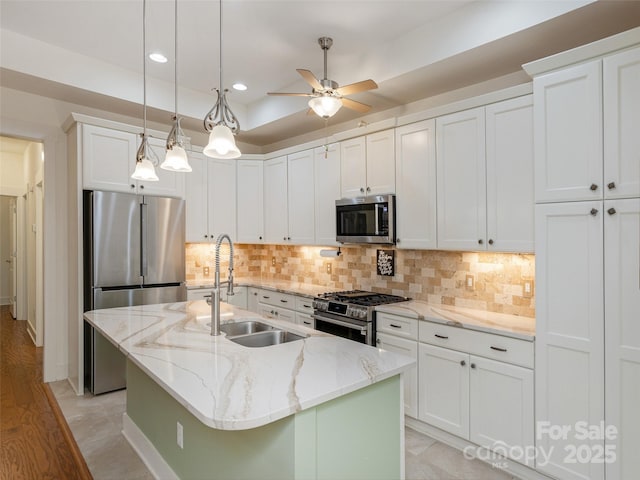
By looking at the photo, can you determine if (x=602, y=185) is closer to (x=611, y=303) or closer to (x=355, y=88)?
(x=611, y=303)

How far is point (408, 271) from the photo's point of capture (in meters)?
3.62

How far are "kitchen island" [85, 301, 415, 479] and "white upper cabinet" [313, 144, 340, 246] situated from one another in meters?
1.83

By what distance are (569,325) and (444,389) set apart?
95cm

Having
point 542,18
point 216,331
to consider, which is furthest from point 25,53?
point 542,18

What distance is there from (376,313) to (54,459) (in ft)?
8.05

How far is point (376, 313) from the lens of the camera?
10.3 ft

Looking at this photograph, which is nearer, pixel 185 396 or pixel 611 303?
pixel 185 396

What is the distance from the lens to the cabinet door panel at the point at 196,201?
440 centimetres

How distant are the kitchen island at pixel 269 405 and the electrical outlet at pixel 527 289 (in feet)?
4.90

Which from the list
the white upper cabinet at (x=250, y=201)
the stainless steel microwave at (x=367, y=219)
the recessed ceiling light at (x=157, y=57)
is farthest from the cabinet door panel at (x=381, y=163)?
the recessed ceiling light at (x=157, y=57)

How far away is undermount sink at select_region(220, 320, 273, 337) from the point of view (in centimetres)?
246

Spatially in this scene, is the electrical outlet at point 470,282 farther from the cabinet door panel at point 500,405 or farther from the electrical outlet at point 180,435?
the electrical outlet at point 180,435

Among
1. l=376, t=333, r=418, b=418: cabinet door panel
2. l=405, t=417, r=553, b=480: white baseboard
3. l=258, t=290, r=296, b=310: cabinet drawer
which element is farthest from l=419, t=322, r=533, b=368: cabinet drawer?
l=258, t=290, r=296, b=310: cabinet drawer

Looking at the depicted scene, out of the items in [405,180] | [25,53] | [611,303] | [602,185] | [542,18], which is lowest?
[611,303]
